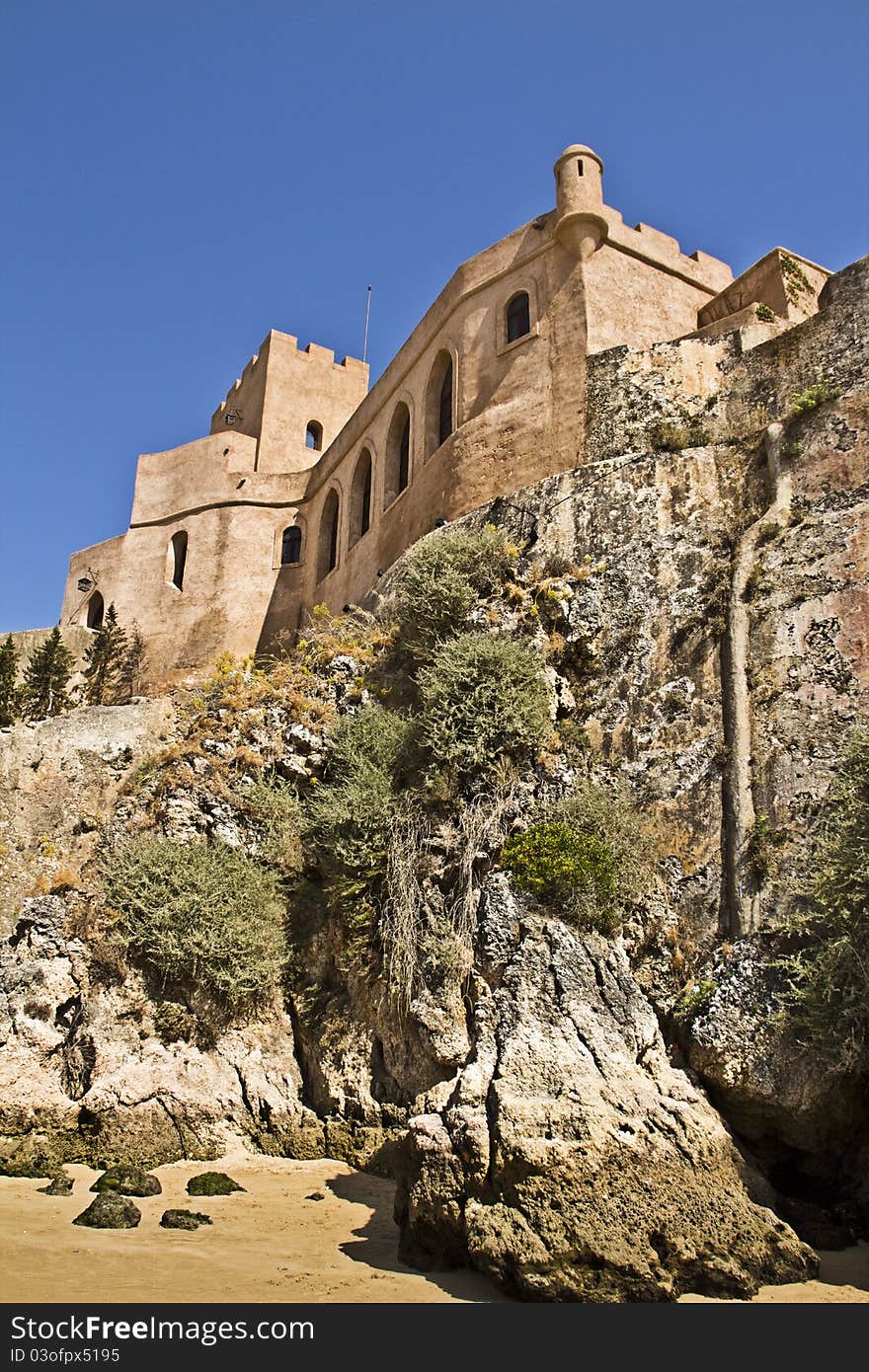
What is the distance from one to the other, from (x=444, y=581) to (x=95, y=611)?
14492 millimetres

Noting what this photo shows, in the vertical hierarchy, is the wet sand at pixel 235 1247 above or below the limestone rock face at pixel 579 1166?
below

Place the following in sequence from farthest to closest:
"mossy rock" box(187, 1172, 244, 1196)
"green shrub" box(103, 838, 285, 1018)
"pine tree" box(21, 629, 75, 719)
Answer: "pine tree" box(21, 629, 75, 719), "green shrub" box(103, 838, 285, 1018), "mossy rock" box(187, 1172, 244, 1196)

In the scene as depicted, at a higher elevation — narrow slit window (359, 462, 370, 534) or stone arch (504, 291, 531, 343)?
stone arch (504, 291, 531, 343)

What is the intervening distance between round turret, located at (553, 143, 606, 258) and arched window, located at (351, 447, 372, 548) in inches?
269

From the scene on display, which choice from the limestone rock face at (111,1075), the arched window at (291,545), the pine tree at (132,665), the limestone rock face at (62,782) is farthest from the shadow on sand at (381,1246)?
the arched window at (291,545)

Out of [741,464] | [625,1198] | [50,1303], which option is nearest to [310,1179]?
[625,1198]

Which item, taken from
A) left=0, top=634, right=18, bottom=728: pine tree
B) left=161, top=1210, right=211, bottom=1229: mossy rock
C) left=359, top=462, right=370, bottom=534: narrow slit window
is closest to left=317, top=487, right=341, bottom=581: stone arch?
left=359, top=462, right=370, bottom=534: narrow slit window

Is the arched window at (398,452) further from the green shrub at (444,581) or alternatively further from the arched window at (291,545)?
the green shrub at (444,581)

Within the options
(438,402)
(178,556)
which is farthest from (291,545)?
(438,402)

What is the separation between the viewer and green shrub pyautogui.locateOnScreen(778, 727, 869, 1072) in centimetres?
873

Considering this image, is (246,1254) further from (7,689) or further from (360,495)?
(360,495)

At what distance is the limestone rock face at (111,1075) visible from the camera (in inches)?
398

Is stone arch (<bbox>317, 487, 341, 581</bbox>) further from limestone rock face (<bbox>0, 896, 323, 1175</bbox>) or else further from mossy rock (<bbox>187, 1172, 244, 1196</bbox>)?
mossy rock (<bbox>187, 1172, 244, 1196</bbox>)

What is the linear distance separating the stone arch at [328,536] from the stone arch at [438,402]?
458 cm
